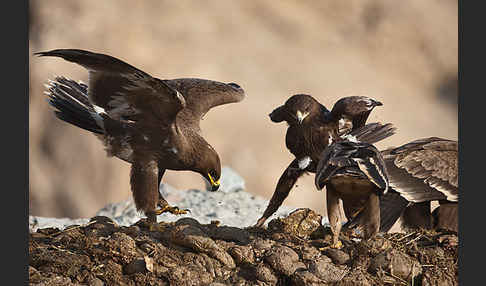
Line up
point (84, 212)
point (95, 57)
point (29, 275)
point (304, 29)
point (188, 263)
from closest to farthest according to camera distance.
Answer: point (29, 275)
point (188, 263)
point (95, 57)
point (84, 212)
point (304, 29)

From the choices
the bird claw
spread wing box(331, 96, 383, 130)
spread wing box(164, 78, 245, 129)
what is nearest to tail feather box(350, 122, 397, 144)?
spread wing box(331, 96, 383, 130)

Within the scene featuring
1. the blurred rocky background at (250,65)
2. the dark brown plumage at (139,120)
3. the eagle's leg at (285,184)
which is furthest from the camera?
the blurred rocky background at (250,65)

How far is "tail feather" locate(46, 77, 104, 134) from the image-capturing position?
23.6ft

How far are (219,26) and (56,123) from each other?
4.10 metres

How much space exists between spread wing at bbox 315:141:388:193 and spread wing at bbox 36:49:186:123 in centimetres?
160

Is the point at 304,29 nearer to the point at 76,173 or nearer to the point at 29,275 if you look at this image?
the point at 76,173

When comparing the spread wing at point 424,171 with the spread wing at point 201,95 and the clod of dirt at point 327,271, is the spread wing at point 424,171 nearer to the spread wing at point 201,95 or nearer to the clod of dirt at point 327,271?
the clod of dirt at point 327,271

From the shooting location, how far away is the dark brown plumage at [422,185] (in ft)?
21.7

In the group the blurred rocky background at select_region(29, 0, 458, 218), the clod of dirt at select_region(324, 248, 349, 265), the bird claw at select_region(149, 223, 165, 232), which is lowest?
the clod of dirt at select_region(324, 248, 349, 265)

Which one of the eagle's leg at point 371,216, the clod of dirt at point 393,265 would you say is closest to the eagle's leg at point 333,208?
the eagle's leg at point 371,216

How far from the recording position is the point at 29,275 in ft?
16.1

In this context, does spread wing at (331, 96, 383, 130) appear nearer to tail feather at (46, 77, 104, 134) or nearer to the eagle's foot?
the eagle's foot

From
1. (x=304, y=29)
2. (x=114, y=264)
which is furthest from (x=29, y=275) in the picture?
(x=304, y=29)

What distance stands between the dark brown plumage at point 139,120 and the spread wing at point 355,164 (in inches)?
62.7
